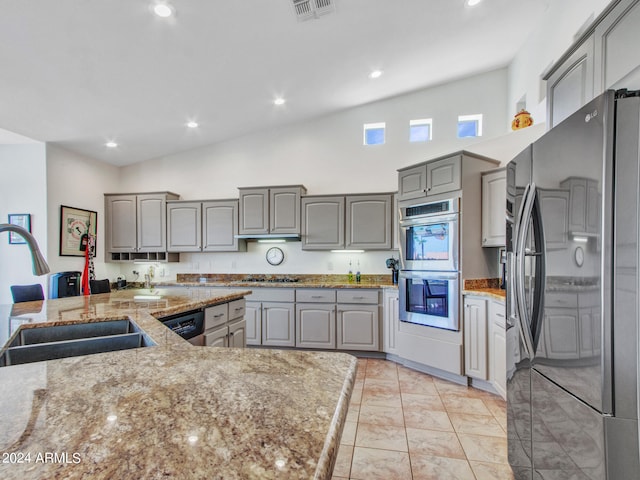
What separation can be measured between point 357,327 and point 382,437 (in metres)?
1.55

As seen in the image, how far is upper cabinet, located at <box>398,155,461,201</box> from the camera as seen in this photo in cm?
296

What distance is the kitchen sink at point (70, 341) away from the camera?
119cm

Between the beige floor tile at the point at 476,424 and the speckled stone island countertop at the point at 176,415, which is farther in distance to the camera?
the beige floor tile at the point at 476,424

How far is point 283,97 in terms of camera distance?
3605 mm

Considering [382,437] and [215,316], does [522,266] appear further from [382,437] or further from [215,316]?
[215,316]

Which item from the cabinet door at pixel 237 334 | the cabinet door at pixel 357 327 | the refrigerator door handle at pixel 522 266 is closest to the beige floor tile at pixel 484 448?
the refrigerator door handle at pixel 522 266

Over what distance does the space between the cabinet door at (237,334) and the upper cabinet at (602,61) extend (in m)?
2.58

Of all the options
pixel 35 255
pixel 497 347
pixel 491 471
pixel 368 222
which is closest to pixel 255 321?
pixel 368 222

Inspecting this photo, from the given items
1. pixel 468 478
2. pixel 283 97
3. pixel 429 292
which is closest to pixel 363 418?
pixel 468 478

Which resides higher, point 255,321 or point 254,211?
point 254,211

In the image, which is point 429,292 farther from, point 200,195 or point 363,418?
point 200,195

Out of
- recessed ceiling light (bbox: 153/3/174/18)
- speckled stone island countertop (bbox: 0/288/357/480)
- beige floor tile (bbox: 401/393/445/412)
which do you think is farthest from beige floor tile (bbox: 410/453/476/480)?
recessed ceiling light (bbox: 153/3/174/18)

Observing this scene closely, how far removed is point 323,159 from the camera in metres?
4.37

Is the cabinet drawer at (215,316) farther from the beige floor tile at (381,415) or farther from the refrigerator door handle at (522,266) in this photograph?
the refrigerator door handle at (522,266)
